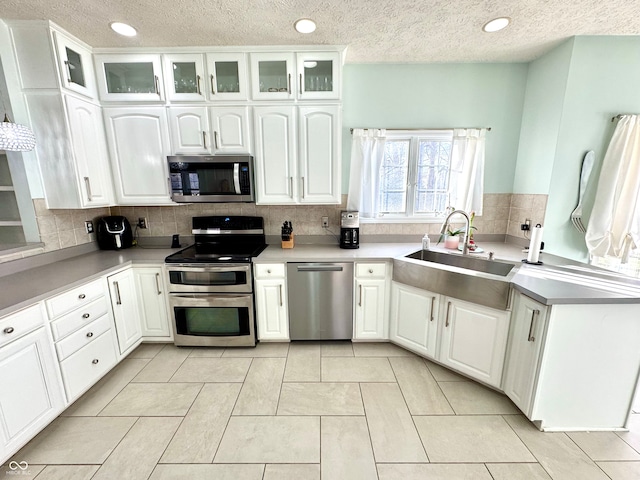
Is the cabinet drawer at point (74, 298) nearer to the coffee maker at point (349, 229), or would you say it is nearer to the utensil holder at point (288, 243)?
the utensil holder at point (288, 243)

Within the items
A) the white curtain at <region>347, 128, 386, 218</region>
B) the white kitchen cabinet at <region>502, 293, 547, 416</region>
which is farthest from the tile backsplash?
the white kitchen cabinet at <region>502, 293, 547, 416</region>

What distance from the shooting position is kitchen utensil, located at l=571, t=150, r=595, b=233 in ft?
7.43

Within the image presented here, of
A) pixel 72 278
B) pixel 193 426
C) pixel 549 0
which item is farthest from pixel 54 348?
pixel 549 0

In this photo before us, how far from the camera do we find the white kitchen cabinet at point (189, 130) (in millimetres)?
2424

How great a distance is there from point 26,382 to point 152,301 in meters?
0.99

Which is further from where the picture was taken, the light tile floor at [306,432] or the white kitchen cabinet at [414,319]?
the white kitchen cabinet at [414,319]

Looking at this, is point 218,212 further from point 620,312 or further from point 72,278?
point 620,312

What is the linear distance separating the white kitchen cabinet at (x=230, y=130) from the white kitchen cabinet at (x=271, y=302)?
1.11 metres

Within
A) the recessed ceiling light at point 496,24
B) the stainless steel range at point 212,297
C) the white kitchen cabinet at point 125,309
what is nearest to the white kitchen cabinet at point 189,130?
the stainless steel range at point 212,297

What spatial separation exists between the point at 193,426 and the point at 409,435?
138cm

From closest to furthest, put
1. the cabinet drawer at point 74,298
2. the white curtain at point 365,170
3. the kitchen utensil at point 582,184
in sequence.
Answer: the cabinet drawer at point 74,298 → the kitchen utensil at point 582,184 → the white curtain at point 365,170

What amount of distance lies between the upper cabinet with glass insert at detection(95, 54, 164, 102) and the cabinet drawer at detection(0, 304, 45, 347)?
185 cm

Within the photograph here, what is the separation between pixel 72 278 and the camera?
6.19 ft

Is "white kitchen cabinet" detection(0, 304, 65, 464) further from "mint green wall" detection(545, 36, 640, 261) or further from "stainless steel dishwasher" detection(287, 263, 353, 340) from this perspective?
"mint green wall" detection(545, 36, 640, 261)
